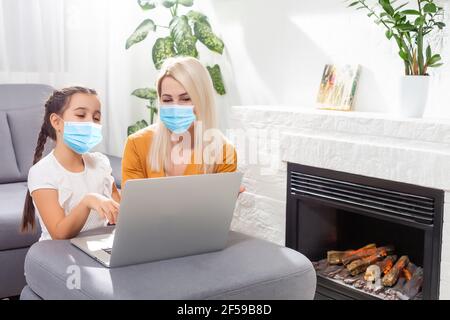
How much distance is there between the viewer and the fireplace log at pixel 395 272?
7.82 feet

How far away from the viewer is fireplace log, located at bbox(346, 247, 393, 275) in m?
2.54

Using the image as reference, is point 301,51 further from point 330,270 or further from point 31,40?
point 31,40

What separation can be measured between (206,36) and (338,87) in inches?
34.7

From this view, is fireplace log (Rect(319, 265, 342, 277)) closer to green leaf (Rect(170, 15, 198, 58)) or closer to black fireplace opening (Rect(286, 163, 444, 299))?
black fireplace opening (Rect(286, 163, 444, 299))

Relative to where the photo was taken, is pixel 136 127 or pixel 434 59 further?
pixel 136 127

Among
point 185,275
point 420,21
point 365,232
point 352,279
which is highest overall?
point 420,21

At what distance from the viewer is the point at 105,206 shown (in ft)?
5.21

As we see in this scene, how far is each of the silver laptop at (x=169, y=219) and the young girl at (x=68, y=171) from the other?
4.7 inches

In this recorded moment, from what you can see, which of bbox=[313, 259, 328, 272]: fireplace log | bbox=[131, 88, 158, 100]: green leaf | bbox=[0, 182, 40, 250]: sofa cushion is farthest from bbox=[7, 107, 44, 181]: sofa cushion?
bbox=[313, 259, 328, 272]: fireplace log

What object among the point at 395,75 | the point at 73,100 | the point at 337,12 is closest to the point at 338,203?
the point at 395,75

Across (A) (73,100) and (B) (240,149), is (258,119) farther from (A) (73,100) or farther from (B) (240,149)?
(A) (73,100)

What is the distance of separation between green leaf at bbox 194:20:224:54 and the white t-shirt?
1.50 metres

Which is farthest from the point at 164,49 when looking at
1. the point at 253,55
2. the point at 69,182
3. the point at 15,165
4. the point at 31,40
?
the point at 69,182

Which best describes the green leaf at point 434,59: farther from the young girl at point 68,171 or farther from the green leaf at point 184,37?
the green leaf at point 184,37
